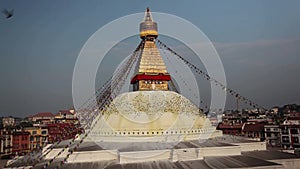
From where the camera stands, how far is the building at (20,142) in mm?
25862

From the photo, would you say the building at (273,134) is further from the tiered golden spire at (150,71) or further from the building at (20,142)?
the building at (20,142)

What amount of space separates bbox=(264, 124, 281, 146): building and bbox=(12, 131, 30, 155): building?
24.7 metres

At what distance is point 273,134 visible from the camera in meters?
25.6

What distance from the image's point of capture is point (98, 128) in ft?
43.2

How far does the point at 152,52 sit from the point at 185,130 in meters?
5.47

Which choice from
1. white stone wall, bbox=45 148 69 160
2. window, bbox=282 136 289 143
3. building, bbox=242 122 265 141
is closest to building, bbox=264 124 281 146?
building, bbox=242 122 265 141

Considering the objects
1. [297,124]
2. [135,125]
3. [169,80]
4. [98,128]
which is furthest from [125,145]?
[297,124]

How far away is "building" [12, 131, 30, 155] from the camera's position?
25862mm

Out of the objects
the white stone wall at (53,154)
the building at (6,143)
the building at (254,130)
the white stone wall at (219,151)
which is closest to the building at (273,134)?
the building at (254,130)

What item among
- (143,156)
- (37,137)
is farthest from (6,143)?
Result: (143,156)

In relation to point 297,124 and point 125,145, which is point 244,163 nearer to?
point 125,145

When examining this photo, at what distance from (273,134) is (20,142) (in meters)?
26.0

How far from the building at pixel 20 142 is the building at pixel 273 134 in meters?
24.7

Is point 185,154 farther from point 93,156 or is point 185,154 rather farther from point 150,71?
point 150,71
